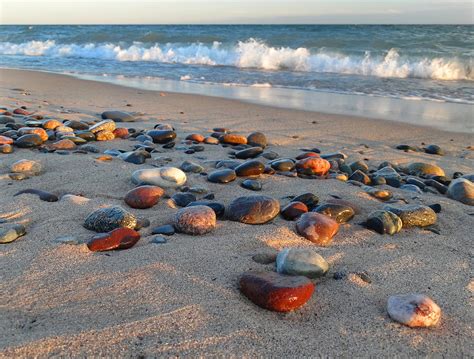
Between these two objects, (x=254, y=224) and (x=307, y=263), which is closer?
(x=307, y=263)

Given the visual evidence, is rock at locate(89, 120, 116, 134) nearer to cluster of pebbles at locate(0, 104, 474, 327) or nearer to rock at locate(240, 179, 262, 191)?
cluster of pebbles at locate(0, 104, 474, 327)

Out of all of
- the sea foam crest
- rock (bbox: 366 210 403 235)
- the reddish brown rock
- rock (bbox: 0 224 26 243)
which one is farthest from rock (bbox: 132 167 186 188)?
the sea foam crest

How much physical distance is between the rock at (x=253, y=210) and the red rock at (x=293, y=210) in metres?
0.04

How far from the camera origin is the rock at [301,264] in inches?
66.7

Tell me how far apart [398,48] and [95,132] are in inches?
460

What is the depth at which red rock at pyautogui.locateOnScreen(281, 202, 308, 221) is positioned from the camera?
2301 mm

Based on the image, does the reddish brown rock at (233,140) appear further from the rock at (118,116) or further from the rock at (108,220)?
the rock at (108,220)

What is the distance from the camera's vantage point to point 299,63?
40.2 ft

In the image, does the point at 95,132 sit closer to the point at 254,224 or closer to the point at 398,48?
the point at 254,224

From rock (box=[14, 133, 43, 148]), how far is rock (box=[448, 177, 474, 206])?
3036mm

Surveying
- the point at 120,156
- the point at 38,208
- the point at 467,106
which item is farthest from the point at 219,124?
the point at 467,106

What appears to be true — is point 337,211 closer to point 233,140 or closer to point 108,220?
point 108,220

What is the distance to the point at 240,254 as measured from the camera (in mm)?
1912

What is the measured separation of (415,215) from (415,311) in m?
0.96
